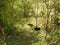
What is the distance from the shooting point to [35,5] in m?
4.67

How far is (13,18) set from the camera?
174 inches

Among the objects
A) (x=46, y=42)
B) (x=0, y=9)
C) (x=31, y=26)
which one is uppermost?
(x=0, y=9)

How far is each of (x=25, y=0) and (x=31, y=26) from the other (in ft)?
2.14

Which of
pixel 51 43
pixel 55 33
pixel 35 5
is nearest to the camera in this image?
pixel 51 43

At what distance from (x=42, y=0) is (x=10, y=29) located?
1064 mm

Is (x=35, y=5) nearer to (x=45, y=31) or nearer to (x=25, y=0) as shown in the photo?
(x=25, y=0)

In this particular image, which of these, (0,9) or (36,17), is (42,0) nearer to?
(36,17)

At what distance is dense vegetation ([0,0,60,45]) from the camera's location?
167 inches

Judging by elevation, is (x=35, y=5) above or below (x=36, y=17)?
above

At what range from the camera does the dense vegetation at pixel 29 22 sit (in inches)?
167

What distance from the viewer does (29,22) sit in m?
4.62

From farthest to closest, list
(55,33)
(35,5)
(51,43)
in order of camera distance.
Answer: (35,5), (55,33), (51,43)

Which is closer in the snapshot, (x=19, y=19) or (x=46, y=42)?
(x=46, y=42)

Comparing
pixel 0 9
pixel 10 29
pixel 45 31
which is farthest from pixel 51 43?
pixel 0 9
